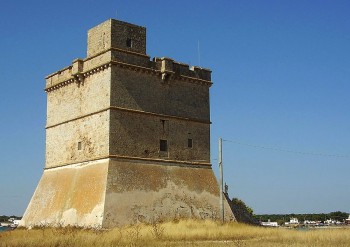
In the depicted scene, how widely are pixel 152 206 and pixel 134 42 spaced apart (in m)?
8.63

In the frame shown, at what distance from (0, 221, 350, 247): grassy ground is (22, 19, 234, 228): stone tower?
192cm

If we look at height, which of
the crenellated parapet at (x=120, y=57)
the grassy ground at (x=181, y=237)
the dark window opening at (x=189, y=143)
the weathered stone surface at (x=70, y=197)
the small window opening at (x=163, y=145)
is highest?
the crenellated parapet at (x=120, y=57)

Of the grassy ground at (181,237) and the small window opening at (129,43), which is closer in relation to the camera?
the grassy ground at (181,237)

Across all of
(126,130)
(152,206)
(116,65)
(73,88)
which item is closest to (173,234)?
(152,206)

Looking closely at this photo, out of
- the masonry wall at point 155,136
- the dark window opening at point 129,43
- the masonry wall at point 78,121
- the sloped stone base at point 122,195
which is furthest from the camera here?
the dark window opening at point 129,43

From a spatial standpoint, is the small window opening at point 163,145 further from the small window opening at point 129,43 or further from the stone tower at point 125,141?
the small window opening at point 129,43

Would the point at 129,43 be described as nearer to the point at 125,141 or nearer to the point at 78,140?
the point at 125,141

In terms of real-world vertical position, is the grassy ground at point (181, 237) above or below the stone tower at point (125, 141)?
below

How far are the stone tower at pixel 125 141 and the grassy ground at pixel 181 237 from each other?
1.92m

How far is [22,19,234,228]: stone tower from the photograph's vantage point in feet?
81.2

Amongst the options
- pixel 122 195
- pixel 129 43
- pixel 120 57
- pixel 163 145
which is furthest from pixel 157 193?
pixel 129 43

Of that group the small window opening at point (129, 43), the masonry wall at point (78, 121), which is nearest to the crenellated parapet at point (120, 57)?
the small window opening at point (129, 43)

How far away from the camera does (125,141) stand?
25.4 meters

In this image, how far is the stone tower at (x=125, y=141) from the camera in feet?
81.2
